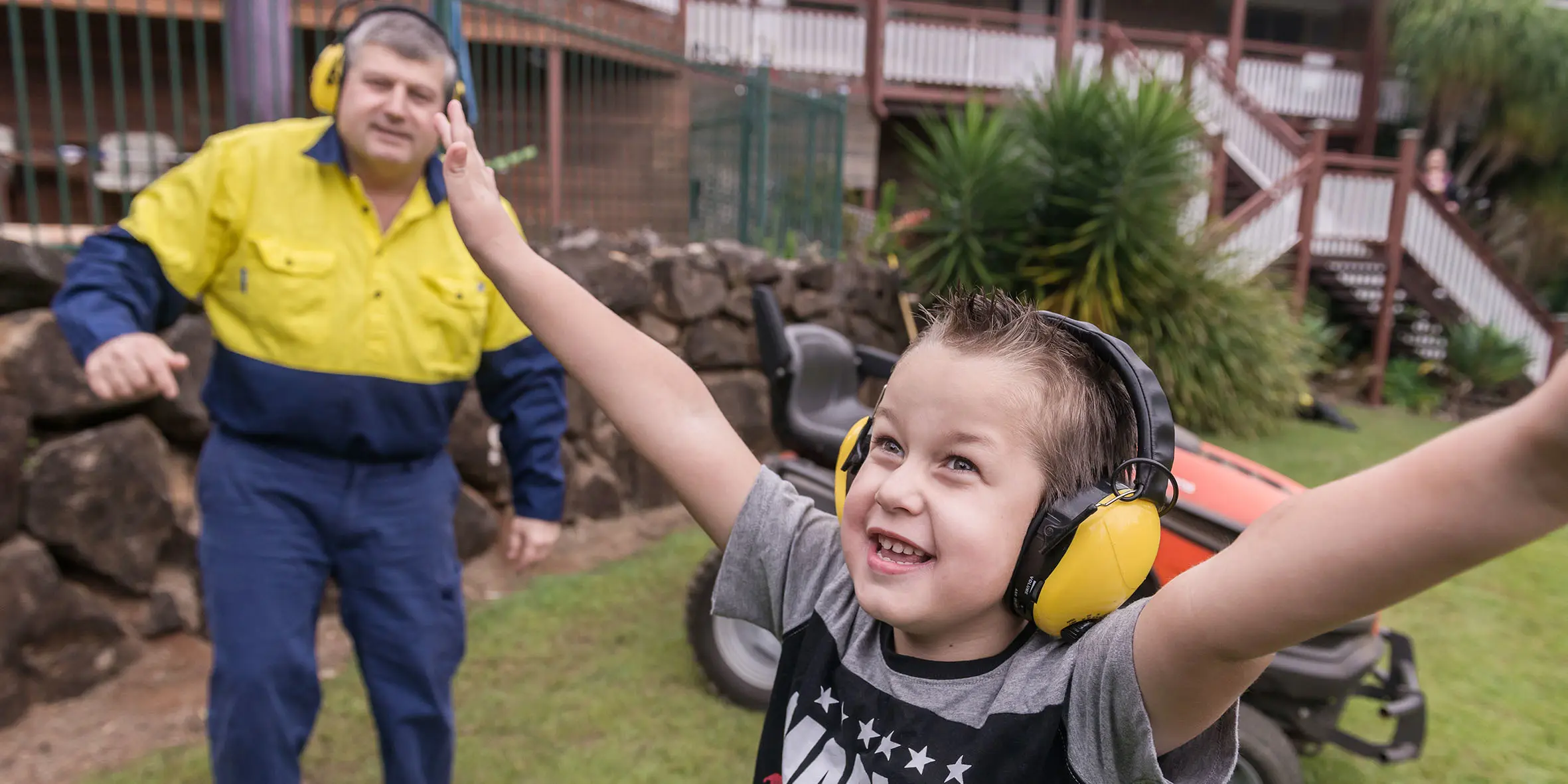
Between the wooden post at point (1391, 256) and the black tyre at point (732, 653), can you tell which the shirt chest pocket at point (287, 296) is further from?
the wooden post at point (1391, 256)

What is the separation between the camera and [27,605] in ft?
11.2

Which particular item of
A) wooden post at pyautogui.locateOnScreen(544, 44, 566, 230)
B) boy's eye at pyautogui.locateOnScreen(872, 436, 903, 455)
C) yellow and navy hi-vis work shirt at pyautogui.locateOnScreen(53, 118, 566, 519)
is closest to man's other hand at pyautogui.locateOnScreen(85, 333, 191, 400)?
yellow and navy hi-vis work shirt at pyautogui.locateOnScreen(53, 118, 566, 519)

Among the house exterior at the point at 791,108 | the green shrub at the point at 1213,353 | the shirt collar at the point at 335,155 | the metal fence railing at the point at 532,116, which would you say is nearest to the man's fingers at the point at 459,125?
the shirt collar at the point at 335,155

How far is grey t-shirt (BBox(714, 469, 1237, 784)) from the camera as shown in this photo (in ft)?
3.42

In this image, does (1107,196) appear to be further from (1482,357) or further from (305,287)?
(305,287)

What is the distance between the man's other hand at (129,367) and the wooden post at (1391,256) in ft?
41.1

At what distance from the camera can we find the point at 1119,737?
1033 mm

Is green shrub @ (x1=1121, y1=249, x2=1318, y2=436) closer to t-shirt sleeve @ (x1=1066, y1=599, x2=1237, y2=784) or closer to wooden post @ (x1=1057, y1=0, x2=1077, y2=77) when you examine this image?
wooden post @ (x1=1057, y1=0, x2=1077, y2=77)

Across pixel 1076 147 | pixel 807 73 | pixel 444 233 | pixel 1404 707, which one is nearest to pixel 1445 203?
pixel 1076 147

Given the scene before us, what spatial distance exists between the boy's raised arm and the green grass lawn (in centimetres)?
206

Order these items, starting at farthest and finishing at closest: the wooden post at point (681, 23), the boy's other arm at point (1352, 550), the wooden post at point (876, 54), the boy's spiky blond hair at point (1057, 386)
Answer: the wooden post at point (876, 54) → the wooden post at point (681, 23) → the boy's spiky blond hair at point (1057, 386) → the boy's other arm at point (1352, 550)

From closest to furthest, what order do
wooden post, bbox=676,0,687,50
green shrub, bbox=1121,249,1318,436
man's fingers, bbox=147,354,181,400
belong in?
1. man's fingers, bbox=147,354,181,400
2. green shrub, bbox=1121,249,1318,436
3. wooden post, bbox=676,0,687,50

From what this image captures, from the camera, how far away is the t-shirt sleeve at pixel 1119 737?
101 centimetres

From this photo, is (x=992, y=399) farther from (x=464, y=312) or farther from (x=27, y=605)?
(x=27, y=605)
